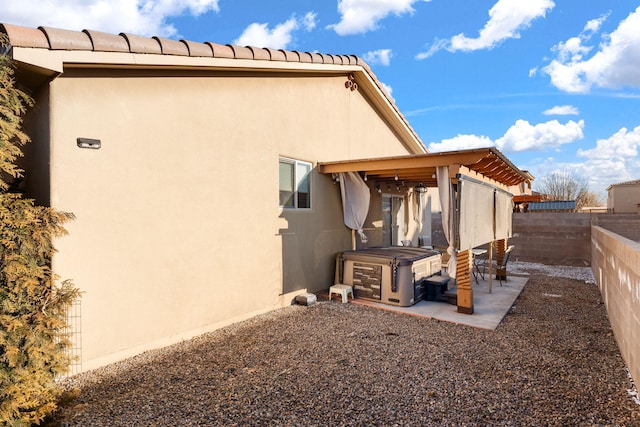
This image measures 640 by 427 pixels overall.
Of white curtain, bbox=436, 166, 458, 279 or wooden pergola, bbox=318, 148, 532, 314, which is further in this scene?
white curtain, bbox=436, 166, 458, 279

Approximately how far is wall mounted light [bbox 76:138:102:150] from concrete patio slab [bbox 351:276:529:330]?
5302 millimetres

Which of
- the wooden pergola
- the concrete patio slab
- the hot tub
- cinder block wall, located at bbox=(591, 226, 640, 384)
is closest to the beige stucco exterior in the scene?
the hot tub

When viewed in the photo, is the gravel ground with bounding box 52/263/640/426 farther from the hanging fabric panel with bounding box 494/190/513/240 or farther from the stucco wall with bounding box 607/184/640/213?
the stucco wall with bounding box 607/184/640/213

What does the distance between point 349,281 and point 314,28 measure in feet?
30.0

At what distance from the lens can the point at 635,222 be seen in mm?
11070

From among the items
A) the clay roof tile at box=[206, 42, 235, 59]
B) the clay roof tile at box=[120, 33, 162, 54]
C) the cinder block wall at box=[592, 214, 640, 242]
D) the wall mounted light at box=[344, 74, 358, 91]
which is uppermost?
the wall mounted light at box=[344, 74, 358, 91]

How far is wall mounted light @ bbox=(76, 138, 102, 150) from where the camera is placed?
386 centimetres

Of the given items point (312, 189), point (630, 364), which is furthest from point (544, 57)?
point (630, 364)

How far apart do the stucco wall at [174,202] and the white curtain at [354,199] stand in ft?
3.11

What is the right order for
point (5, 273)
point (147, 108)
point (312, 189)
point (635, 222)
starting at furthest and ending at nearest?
1. point (635, 222)
2. point (312, 189)
3. point (147, 108)
4. point (5, 273)

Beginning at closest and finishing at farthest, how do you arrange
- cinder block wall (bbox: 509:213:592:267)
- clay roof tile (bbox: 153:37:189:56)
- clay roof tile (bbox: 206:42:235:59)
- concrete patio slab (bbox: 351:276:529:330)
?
clay roof tile (bbox: 153:37:189:56)
clay roof tile (bbox: 206:42:235:59)
concrete patio slab (bbox: 351:276:529:330)
cinder block wall (bbox: 509:213:592:267)

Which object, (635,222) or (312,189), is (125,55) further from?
(635,222)

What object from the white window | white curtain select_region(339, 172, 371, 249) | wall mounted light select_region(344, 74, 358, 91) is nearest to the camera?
the white window

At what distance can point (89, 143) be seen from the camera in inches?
154
